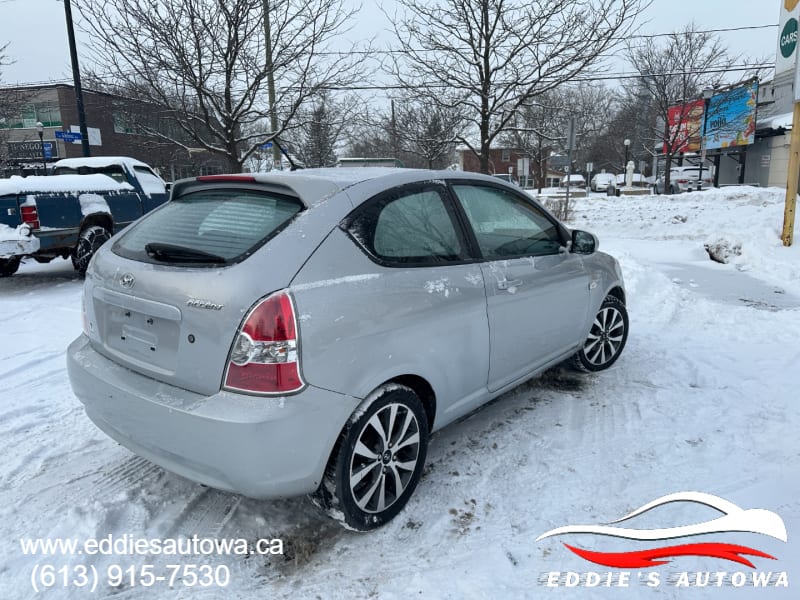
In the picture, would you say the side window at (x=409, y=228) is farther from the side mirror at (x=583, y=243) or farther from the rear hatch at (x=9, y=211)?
the rear hatch at (x=9, y=211)

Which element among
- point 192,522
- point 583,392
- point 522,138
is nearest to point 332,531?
point 192,522

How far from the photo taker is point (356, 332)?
2.42 meters

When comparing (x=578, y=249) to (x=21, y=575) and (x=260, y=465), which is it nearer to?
(x=260, y=465)

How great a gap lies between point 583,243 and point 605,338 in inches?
38.4

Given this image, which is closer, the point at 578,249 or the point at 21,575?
the point at 21,575

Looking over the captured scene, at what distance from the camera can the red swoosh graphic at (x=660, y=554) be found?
244 centimetres

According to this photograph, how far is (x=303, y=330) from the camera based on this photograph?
7.34ft

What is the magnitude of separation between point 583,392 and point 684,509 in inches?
62.4

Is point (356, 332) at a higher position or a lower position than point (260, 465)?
higher

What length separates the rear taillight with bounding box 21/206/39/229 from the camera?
26.7 ft

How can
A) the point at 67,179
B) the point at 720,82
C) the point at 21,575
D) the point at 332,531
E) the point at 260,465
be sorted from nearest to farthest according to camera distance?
the point at 260,465, the point at 21,575, the point at 332,531, the point at 67,179, the point at 720,82

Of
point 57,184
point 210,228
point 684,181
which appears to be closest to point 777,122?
point 684,181

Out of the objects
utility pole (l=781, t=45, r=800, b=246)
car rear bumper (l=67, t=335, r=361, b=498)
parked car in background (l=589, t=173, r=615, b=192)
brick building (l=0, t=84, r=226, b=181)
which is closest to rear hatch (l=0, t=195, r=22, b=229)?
car rear bumper (l=67, t=335, r=361, b=498)

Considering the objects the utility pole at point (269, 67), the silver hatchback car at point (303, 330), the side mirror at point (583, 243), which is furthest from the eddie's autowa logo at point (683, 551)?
the utility pole at point (269, 67)
